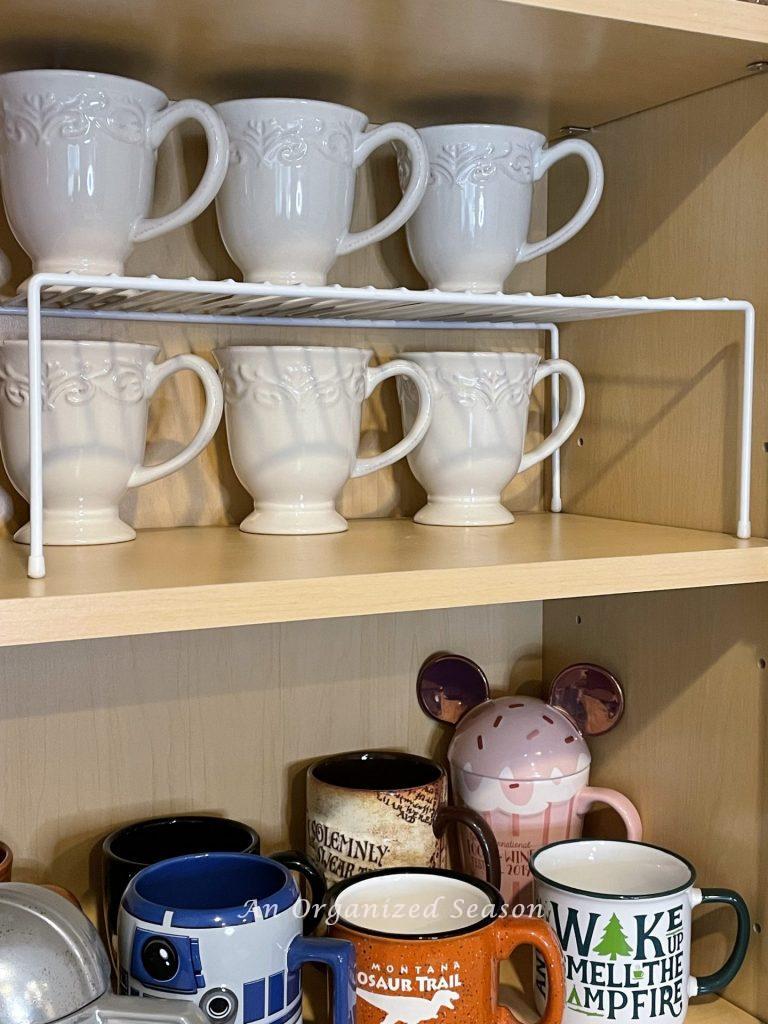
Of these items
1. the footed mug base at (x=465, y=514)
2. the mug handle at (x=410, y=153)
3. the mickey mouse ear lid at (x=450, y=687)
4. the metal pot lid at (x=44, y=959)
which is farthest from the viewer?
the mickey mouse ear lid at (x=450, y=687)

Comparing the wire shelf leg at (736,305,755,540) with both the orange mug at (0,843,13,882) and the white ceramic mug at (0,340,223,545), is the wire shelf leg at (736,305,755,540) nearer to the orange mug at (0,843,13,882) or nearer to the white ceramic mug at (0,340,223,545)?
the white ceramic mug at (0,340,223,545)

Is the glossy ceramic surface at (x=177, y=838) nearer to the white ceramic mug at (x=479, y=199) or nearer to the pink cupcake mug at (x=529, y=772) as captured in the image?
the pink cupcake mug at (x=529, y=772)

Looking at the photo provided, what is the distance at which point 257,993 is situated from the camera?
745mm

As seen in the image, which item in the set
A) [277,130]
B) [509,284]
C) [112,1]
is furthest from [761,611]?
[112,1]

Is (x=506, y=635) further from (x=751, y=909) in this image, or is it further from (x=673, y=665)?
(x=751, y=909)

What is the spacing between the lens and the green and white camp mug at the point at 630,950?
0.84 metres

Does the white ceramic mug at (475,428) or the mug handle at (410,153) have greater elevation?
the mug handle at (410,153)

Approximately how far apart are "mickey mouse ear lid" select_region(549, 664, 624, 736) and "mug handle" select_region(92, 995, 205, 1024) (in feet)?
1.50

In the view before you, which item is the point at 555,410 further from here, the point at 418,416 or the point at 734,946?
the point at 734,946

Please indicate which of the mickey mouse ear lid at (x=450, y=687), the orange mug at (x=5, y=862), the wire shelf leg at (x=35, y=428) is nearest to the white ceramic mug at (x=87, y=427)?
the wire shelf leg at (x=35, y=428)

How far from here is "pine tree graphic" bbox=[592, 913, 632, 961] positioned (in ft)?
2.75

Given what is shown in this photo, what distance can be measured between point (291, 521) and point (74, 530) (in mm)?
157

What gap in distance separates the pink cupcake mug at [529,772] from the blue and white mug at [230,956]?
227 mm

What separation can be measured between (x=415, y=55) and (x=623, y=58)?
0.14m
